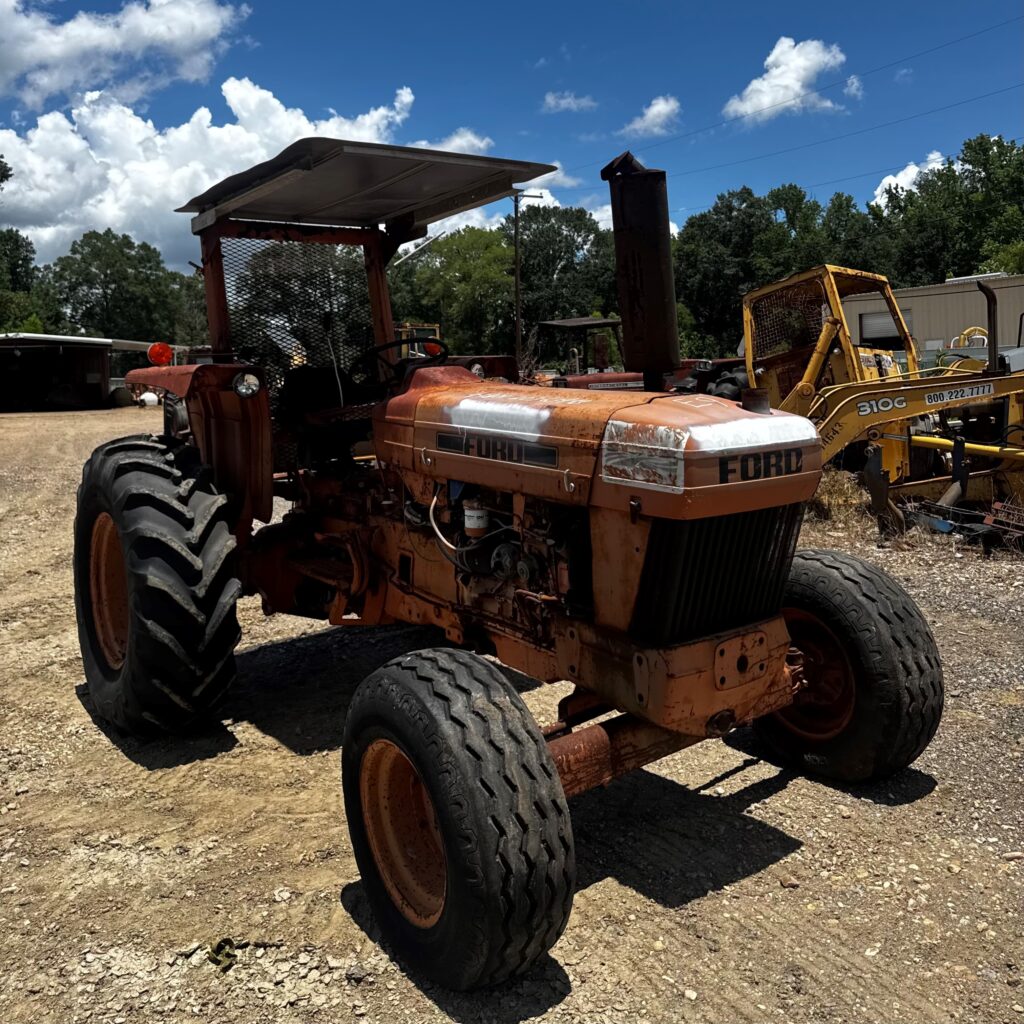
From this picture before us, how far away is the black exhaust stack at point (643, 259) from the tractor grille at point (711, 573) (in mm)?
537

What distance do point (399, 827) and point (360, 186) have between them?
9.95 feet

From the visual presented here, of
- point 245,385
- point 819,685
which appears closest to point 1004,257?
point 819,685

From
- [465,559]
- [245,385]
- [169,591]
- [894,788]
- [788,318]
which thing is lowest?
[894,788]

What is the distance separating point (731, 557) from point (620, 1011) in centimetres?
132

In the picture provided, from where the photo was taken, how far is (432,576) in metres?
4.00

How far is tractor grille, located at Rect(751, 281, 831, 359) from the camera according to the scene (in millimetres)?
9266

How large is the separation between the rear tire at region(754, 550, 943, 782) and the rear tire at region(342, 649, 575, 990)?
151 centimetres

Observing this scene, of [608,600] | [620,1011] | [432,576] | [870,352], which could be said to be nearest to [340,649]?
[432,576]

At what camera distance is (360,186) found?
4570 millimetres

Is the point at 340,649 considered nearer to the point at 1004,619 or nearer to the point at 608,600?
the point at 608,600

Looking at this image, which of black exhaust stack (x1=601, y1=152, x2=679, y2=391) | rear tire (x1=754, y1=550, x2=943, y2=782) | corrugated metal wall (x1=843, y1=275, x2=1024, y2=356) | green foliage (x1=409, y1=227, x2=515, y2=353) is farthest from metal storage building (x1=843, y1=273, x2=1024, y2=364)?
green foliage (x1=409, y1=227, x2=515, y2=353)

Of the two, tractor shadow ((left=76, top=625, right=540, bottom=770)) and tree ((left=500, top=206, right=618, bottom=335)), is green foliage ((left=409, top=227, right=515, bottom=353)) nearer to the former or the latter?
tree ((left=500, top=206, right=618, bottom=335))

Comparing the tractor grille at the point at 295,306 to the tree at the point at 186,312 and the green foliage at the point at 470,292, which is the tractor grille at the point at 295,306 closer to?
the green foliage at the point at 470,292

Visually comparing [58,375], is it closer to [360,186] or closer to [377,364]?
[377,364]
